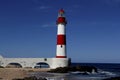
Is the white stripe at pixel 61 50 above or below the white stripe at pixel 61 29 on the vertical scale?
below

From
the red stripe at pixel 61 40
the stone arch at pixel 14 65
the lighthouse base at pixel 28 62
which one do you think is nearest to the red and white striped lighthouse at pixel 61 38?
the red stripe at pixel 61 40

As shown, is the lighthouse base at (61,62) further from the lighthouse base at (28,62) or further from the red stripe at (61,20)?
the red stripe at (61,20)

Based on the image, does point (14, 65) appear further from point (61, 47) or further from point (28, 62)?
point (61, 47)

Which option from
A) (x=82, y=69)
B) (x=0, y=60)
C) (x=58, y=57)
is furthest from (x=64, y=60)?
(x=0, y=60)

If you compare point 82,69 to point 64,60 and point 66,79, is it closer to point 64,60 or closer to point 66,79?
point 64,60

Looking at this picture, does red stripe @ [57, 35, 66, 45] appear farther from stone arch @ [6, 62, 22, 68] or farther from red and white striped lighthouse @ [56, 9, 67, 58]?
stone arch @ [6, 62, 22, 68]

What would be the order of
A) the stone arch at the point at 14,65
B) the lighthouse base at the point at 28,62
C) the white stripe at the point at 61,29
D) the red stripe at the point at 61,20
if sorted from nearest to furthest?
the white stripe at the point at 61,29 < the red stripe at the point at 61,20 < the lighthouse base at the point at 28,62 < the stone arch at the point at 14,65

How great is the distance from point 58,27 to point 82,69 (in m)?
7.88

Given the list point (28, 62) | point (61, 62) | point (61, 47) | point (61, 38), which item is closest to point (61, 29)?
point (61, 38)

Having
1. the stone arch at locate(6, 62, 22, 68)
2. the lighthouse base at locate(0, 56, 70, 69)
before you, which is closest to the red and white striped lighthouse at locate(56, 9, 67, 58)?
the lighthouse base at locate(0, 56, 70, 69)

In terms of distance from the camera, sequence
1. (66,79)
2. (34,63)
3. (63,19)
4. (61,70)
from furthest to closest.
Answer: (34,63)
(63,19)
(61,70)
(66,79)

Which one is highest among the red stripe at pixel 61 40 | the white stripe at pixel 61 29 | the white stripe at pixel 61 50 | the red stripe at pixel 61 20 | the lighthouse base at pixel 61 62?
the red stripe at pixel 61 20

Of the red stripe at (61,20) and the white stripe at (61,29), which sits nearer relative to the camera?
the white stripe at (61,29)

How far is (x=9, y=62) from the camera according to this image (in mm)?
52031
